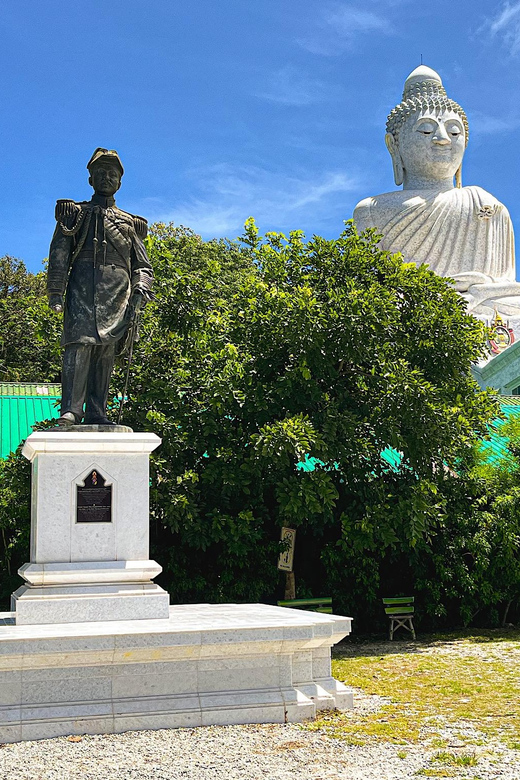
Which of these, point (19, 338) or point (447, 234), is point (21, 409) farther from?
point (447, 234)

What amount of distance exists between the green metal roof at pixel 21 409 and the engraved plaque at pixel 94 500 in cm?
529

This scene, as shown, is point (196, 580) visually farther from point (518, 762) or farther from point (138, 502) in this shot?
point (518, 762)

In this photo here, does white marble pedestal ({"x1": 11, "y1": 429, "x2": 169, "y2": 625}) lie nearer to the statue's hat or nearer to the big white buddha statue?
Answer: the statue's hat

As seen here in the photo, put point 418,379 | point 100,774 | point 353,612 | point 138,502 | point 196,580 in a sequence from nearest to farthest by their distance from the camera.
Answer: point 100,774, point 138,502, point 418,379, point 196,580, point 353,612

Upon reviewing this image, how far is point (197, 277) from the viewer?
32.6 feet

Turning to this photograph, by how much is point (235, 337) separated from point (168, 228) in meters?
15.5

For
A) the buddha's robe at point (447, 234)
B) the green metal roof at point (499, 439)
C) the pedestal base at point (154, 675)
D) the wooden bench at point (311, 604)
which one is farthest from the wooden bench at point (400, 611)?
the buddha's robe at point (447, 234)

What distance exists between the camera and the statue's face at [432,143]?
24.8 metres

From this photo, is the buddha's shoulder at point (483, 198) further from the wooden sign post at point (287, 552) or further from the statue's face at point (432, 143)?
the wooden sign post at point (287, 552)

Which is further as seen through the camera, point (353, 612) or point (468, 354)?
point (353, 612)

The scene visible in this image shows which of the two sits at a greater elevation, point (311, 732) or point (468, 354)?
point (468, 354)

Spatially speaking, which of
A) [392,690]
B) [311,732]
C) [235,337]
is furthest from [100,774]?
[235,337]

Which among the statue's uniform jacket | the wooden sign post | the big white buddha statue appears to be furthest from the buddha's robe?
the statue's uniform jacket

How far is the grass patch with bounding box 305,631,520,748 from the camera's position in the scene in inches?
205
